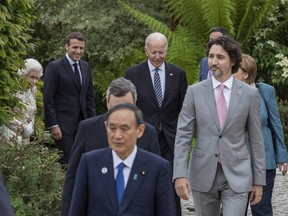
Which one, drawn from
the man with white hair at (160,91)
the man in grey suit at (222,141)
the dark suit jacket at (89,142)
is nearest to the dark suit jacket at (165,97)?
the man with white hair at (160,91)

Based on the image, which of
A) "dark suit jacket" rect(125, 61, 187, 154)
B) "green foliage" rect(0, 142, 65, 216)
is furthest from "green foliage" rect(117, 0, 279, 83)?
"green foliage" rect(0, 142, 65, 216)

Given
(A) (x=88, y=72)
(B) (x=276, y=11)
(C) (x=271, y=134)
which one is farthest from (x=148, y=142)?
(B) (x=276, y=11)

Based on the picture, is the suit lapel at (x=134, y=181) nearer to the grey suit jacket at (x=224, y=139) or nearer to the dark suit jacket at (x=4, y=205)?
the dark suit jacket at (x=4, y=205)

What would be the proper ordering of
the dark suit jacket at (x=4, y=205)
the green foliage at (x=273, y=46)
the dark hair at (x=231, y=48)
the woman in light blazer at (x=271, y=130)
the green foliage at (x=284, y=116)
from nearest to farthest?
the dark suit jacket at (x=4, y=205)
the dark hair at (x=231, y=48)
the woman in light blazer at (x=271, y=130)
the green foliage at (x=284, y=116)
the green foliage at (x=273, y=46)

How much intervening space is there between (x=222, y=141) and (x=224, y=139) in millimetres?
23

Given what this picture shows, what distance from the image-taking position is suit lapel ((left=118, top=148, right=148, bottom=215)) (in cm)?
580

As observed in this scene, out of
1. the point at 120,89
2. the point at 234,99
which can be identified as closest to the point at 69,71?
the point at 234,99

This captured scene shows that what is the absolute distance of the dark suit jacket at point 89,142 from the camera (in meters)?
6.70

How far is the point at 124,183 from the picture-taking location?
19.1ft

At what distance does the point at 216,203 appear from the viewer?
7.80 meters

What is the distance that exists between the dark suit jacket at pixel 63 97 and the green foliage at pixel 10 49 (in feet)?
1.90

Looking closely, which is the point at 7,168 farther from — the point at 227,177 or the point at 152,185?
the point at 152,185

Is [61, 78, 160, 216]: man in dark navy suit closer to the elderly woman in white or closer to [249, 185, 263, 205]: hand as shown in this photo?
[249, 185, 263, 205]: hand

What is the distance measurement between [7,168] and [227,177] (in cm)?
259
